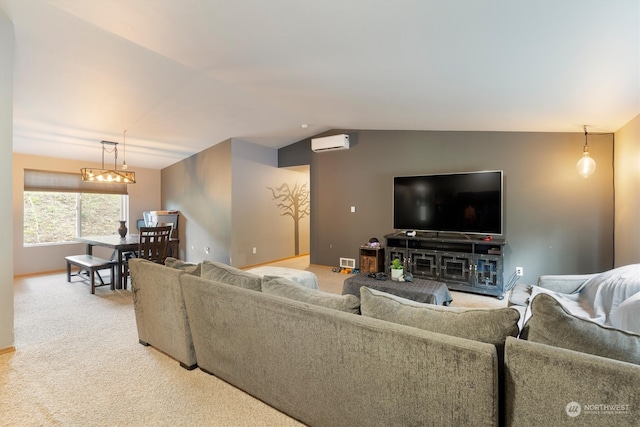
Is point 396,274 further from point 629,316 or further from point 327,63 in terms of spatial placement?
point 327,63

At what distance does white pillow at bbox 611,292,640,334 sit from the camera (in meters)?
1.53

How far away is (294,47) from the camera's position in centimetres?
240

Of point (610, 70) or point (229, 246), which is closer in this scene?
point (610, 70)

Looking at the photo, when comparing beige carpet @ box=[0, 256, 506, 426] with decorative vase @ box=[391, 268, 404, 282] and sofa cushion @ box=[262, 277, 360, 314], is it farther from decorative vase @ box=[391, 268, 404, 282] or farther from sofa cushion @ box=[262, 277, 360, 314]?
decorative vase @ box=[391, 268, 404, 282]

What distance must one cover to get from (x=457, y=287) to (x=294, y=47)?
12.2 ft

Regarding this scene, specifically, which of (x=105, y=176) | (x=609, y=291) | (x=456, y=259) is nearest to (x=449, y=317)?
(x=609, y=291)

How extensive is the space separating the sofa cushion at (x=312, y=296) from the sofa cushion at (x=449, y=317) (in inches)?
2.4

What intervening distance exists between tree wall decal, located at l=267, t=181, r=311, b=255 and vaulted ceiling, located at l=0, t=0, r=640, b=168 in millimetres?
2441

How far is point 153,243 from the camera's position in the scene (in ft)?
14.3

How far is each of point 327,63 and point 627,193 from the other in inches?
144

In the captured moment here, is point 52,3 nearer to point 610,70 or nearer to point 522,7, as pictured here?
point 522,7

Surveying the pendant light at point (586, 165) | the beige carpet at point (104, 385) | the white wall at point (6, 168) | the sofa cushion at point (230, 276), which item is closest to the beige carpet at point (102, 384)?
the beige carpet at point (104, 385)

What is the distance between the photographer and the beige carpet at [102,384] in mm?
1725

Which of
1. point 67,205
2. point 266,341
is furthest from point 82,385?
point 67,205
